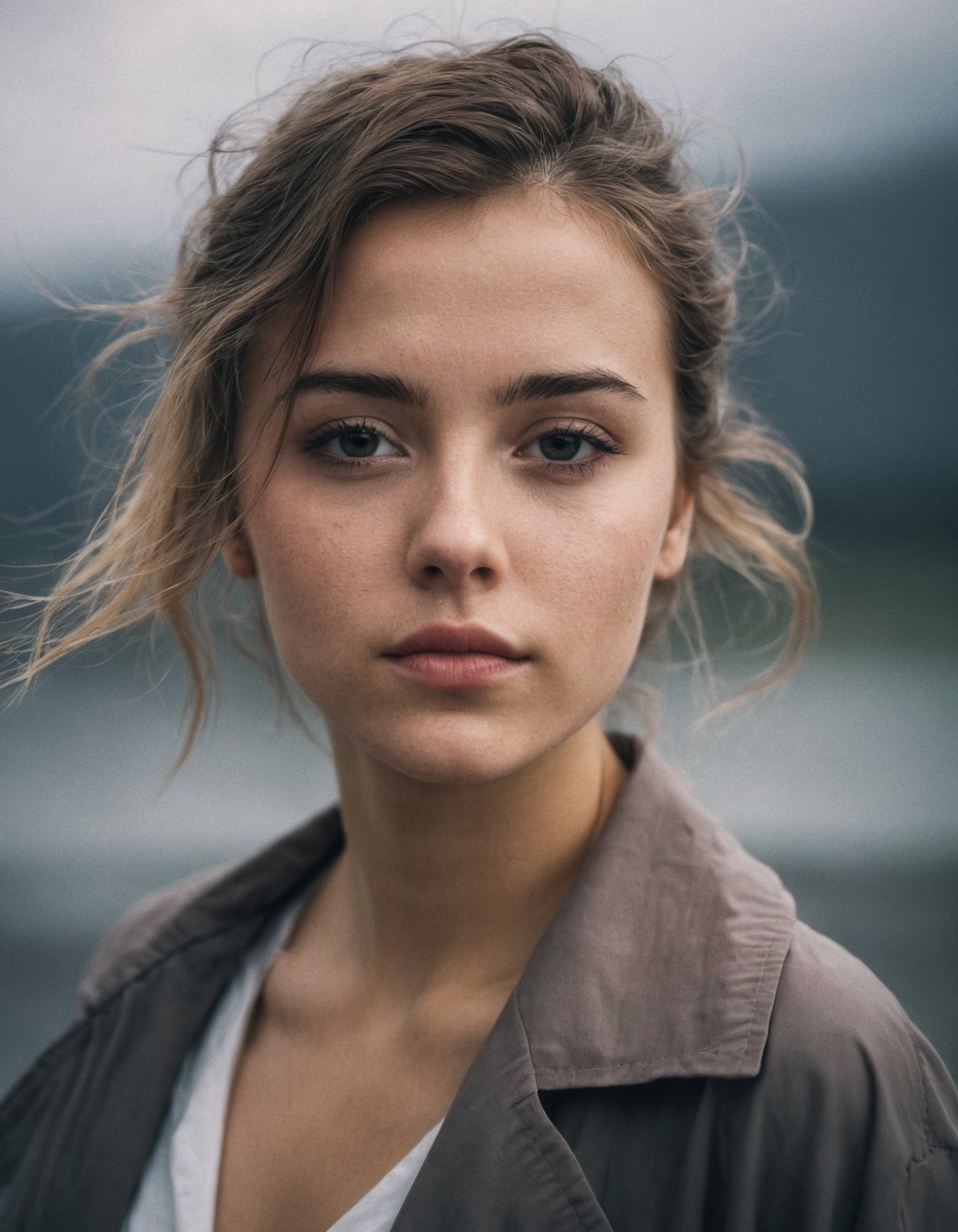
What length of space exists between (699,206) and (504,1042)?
39.5 inches

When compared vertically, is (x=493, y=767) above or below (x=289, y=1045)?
above

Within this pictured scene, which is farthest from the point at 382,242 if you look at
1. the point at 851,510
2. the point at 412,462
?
the point at 851,510

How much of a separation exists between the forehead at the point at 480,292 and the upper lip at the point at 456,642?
9.8 inches

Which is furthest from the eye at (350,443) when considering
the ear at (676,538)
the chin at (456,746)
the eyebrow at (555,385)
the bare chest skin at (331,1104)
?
the bare chest skin at (331,1104)

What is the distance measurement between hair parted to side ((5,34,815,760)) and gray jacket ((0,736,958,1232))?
434 mm

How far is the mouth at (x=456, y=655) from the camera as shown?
106 cm

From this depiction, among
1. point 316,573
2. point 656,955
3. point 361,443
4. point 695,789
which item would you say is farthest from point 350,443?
point 695,789

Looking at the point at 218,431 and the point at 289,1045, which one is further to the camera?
the point at 289,1045

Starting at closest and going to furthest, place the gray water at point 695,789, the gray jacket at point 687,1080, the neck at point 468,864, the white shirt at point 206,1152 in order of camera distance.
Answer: the gray jacket at point 687,1080 < the white shirt at point 206,1152 < the neck at point 468,864 < the gray water at point 695,789

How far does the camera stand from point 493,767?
1.09 m

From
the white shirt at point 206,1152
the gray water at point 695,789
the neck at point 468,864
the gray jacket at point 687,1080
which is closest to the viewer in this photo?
the gray jacket at point 687,1080

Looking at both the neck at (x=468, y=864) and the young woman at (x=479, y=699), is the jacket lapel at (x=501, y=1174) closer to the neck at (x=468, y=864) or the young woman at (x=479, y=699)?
the young woman at (x=479, y=699)

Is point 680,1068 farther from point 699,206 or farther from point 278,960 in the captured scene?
point 699,206

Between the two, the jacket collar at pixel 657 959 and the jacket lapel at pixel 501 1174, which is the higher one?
the jacket collar at pixel 657 959
